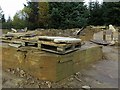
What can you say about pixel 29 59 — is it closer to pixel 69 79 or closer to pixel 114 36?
pixel 69 79

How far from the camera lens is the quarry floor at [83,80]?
504 centimetres

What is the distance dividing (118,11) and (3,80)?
50.8 feet

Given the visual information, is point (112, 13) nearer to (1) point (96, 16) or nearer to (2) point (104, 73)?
(1) point (96, 16)

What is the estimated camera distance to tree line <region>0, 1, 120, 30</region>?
18609 mm

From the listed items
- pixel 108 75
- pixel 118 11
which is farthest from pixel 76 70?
pixel 118 11

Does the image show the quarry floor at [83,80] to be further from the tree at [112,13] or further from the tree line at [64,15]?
the tree at [112,13]

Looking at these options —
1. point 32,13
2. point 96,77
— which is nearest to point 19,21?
point 32,13

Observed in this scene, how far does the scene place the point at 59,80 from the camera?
16.9 ft

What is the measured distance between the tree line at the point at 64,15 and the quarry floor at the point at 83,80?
11.7 metres

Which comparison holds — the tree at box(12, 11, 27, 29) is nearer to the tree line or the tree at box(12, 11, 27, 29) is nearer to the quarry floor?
the tree line

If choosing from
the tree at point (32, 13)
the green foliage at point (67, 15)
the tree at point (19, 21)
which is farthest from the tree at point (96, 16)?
the tree at point (19, 21)

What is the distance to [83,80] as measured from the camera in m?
5.55

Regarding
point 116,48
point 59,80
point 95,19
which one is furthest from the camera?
point 95,19

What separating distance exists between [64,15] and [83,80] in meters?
13.6
